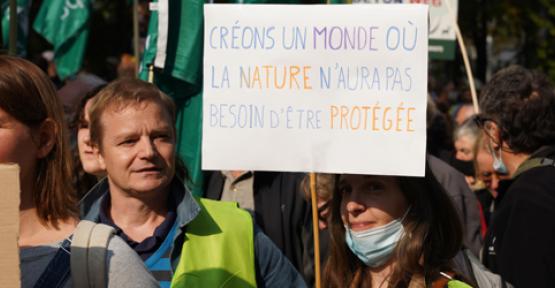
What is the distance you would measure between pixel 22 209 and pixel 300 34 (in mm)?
1387

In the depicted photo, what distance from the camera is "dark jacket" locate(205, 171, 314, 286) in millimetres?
5777

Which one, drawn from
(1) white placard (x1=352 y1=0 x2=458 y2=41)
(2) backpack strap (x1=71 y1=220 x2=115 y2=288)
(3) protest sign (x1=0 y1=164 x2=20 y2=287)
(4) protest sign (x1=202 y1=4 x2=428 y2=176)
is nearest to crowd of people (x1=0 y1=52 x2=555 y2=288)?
(2) backpack strap (x1=71 y1=220 x2=115 y2=288)

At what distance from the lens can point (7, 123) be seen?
2951mm

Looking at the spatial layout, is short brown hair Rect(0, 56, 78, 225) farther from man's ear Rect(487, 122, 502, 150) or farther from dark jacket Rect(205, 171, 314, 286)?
dark jacket Rect(205, 171, 314, 286)

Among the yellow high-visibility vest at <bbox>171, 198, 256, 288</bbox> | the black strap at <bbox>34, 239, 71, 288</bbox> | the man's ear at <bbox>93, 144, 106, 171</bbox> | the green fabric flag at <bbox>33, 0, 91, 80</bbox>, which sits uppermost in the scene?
the green fabric flag at <bbox>33, 0, 91, 80</bbox>

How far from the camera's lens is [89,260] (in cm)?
262

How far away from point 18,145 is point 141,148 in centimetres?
102

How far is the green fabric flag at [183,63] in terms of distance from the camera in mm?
6184

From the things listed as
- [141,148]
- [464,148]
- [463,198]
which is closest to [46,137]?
[141,148]

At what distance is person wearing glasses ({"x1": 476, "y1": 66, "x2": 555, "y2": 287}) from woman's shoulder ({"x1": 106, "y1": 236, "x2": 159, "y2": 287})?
7.07 ft

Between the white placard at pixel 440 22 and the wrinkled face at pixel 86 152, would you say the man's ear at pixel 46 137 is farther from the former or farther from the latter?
the white placard at pixel 440 22

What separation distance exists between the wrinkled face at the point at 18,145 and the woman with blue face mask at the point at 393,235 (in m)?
1.28

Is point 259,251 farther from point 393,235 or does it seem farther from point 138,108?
point 138,108

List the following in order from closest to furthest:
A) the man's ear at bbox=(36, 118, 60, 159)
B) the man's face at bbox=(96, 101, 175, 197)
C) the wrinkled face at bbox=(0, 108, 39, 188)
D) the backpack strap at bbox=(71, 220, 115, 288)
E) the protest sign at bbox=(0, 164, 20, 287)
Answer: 1. the protest sign at bbox=(0, 164, 20, 287)
2. the backpack strap at bbox=(71, 220, 115, 288)
3. the wrinkled face at bbox=(0, 108, 39, 188)
4. the man's ear at bbox=(36, 118, 60, 159)
5. the man's face at bbox=(96, 101, 175, 197)
